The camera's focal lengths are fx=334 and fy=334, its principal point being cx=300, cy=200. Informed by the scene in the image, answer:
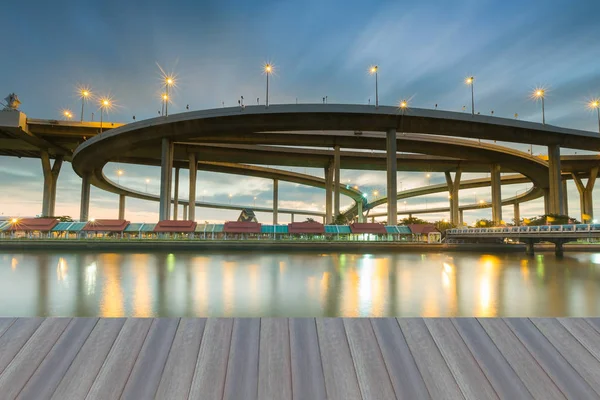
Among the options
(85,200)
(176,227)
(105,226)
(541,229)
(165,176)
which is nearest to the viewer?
(541,229)

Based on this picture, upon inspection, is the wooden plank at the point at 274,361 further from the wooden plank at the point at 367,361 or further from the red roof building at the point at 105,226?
the red roof building at the point at 105,226

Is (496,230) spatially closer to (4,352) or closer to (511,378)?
(511,378)

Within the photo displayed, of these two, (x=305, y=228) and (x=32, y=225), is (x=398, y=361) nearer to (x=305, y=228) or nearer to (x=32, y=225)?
(x=305, y=228)

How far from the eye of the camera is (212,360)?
3.71 m

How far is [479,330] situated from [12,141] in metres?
68.1

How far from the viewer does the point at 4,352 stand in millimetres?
3777

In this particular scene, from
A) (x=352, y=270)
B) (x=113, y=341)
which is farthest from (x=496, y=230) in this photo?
(x=113, y=341)

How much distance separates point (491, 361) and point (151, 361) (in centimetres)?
383

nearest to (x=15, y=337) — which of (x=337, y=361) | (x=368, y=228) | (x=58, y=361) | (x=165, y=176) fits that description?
(x=58, y=361)

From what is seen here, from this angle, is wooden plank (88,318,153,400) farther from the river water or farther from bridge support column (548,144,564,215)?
bridge support column (548,144,564,215)

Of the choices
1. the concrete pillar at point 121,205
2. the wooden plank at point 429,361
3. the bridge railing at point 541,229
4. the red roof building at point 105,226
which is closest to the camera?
the wooden plank at point 429,361

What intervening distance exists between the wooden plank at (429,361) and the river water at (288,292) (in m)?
3.90

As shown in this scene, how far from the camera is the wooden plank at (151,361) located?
340cm

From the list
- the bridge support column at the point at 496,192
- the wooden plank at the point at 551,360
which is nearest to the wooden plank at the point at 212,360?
the wooden plank at the point at 551,360
